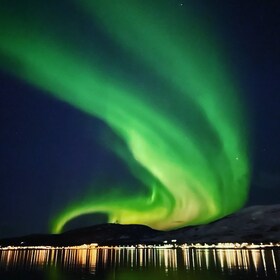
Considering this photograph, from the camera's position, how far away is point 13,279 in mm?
57500

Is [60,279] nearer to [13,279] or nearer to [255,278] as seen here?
[13,279]

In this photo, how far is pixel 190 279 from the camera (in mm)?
52594

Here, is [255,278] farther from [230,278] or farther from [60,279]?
[60,279]

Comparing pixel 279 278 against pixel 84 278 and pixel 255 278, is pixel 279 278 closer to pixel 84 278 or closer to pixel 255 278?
pixel 255 278

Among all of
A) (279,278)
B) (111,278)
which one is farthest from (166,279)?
(279,278)

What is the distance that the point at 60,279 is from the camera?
2265 inches

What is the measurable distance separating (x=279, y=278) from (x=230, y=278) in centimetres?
828

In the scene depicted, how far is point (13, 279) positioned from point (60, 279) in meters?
9.07

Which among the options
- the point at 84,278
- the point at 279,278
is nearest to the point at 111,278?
the point at 84,278

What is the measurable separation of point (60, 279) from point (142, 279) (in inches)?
634

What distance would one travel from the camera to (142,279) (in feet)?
180

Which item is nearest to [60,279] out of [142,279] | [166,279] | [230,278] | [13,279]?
[13,279]

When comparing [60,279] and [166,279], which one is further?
[60,279]

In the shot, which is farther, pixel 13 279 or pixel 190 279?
pixel 13 279
